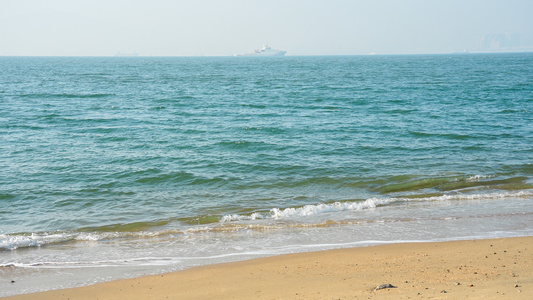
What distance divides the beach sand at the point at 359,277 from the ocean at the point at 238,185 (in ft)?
2.03

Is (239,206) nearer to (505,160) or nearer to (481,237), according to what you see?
(481,237)

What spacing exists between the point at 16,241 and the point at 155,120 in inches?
711

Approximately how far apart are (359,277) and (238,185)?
8.24 m

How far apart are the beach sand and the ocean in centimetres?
62

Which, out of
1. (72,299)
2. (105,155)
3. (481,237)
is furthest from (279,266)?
(105,155)

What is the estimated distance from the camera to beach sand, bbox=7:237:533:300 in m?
6.64

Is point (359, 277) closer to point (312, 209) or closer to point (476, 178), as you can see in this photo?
point (312, 209)

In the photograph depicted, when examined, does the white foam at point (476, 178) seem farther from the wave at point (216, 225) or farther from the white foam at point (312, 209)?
the white foam at point (312, 209)

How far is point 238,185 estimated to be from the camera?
50.5ft

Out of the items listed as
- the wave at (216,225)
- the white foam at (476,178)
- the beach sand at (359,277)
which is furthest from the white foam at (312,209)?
the white foam at (476,178)

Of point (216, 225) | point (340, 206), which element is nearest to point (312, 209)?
point (340, 206)

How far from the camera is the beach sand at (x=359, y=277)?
261 inches

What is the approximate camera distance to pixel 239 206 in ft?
43.8

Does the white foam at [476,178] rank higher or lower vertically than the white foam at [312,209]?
higher
